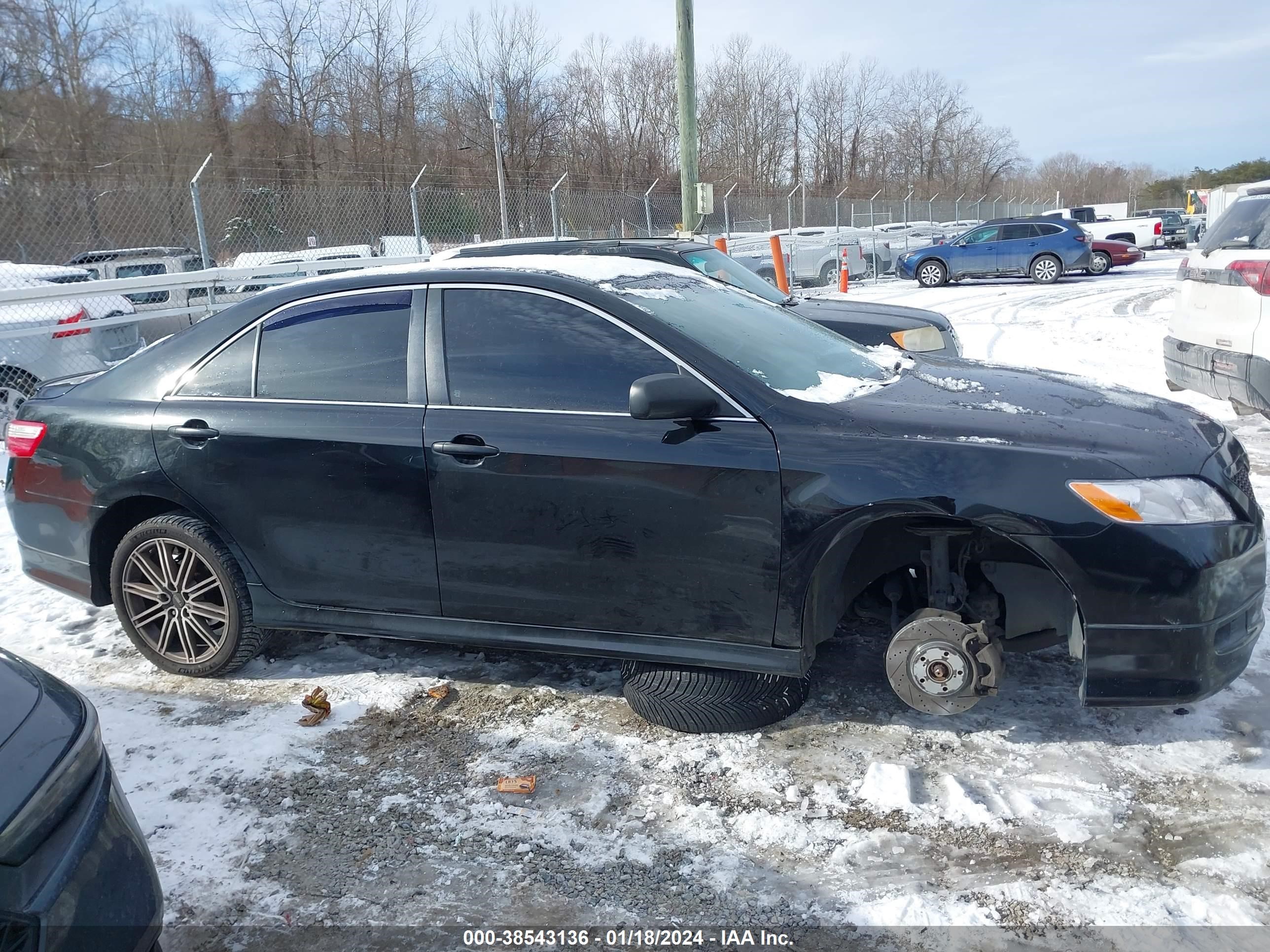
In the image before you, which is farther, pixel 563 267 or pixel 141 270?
pixel 141 270

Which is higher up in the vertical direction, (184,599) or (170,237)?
(170,237)

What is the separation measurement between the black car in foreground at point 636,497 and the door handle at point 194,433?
0.01m

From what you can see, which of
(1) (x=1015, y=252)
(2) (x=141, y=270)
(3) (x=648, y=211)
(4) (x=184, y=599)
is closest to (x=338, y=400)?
(4) (x=184, y=599)

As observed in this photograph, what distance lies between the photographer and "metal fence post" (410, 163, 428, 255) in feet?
47.7

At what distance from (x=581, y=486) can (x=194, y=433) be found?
5.52ft

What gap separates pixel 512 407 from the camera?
11.3 ft

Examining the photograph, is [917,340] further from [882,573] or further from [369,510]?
[369,510]

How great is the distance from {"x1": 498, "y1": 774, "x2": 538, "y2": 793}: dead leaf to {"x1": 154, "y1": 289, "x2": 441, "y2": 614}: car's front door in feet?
2.44

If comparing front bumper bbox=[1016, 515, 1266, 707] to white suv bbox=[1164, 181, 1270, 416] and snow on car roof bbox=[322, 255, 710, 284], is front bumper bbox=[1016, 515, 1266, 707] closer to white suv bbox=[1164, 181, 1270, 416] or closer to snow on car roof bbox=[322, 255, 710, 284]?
snow on car roof bbox=[322, 255, 710, 284]

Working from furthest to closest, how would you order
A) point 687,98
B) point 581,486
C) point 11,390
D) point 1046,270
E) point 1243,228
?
1. point 1046,270
2. point 687,98
3. point 11,390
4. point 1243,228
5. point 581,486

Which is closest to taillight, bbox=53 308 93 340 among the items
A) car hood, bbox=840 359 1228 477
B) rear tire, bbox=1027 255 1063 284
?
car hood, bbox=840 359 1228 477

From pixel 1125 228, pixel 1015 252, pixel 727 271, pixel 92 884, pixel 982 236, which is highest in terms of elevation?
pixel 1125 228

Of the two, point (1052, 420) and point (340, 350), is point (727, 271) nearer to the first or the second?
point (340, 350)

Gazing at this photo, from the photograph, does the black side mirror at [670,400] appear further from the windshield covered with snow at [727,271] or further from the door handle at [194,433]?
the windshield covered with snow at [727,271]
